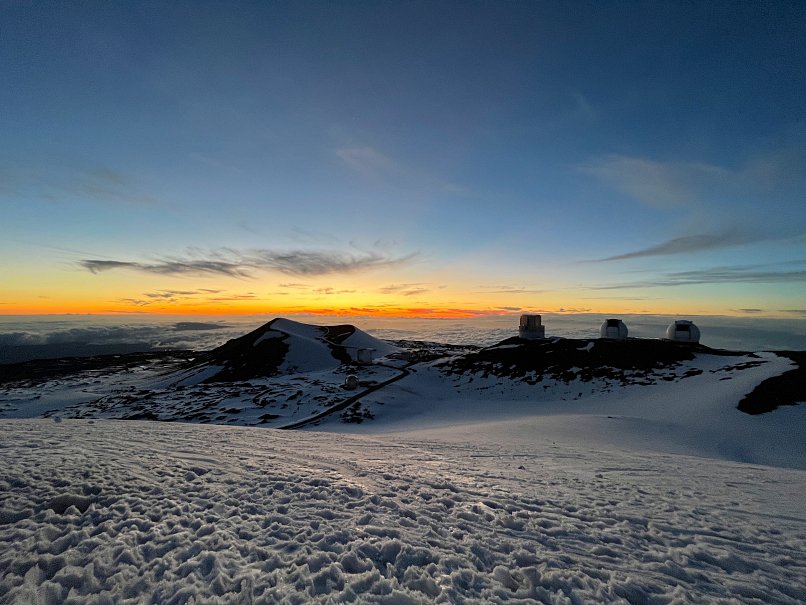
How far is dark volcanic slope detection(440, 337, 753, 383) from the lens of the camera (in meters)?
43.3

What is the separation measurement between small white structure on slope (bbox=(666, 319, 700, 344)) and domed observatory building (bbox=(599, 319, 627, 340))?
616 cm

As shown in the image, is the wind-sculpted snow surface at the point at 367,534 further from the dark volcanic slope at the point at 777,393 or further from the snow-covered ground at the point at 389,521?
the dark volcanic slope at the point at 777,393

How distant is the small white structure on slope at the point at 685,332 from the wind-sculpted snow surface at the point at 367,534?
167 ft

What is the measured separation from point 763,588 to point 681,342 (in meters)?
58.2

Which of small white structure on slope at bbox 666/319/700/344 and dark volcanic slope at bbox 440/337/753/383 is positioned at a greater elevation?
small white structure on slope at bbox 666/319/700/344

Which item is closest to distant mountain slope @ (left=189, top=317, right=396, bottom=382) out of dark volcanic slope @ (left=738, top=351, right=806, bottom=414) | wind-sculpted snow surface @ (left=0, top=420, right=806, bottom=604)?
dark volcanic slope @ (left=738, top=351, right=806, bottom=414)

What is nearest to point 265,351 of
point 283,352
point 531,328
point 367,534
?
point 283,352

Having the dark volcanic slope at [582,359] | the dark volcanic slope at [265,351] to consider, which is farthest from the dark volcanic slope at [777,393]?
the dark volcanic slope at [265,351]

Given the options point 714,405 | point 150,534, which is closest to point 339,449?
point 150,534

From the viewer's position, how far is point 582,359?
1880 inches

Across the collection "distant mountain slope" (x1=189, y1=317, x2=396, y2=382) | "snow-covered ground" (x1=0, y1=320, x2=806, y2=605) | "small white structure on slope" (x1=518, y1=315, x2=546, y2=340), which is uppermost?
"small white structure on slope" (x1=518, y1=315, x2=546, y2=340)

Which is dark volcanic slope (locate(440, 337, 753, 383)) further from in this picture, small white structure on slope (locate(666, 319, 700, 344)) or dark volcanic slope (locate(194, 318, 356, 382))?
dark volcanic slope (locate(194, 318, 356, 382))

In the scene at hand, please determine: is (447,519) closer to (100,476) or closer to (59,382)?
(100,476)

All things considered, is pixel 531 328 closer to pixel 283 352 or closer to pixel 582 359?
pixel 582 359
